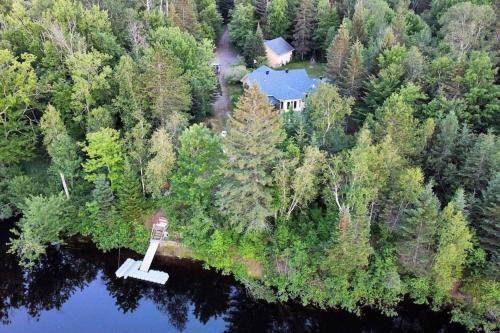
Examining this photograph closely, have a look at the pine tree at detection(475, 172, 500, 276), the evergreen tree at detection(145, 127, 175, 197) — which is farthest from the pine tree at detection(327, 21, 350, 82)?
the evergreen tree at detection(145, 127, 175, 197)

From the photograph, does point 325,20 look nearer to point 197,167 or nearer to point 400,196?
point 197,167

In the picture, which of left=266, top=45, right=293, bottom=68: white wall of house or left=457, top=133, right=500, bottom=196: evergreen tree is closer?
left=457, top=133, right=500, bottom=196: evergreen tree

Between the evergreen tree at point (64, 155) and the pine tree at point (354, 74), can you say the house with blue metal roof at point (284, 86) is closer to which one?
the pine tree at point (354, 74)

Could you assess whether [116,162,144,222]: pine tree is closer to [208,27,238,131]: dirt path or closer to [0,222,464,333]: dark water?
[0,222,464,333]: dark water

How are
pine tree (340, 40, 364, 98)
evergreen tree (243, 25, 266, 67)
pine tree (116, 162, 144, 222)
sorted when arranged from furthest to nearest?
1. evergreen tree (243, 25, 266, 67)
2. pine tree (340, 40, 364, 98)
3. pine tree (116, 162, 144, 222)

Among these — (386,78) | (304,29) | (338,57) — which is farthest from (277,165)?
(304,29)

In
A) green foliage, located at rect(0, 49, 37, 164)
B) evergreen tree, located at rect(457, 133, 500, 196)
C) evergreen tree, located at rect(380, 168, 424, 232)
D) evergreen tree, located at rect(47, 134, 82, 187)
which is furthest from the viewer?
green foliage, located at rect(0, 49, 37, 164)
